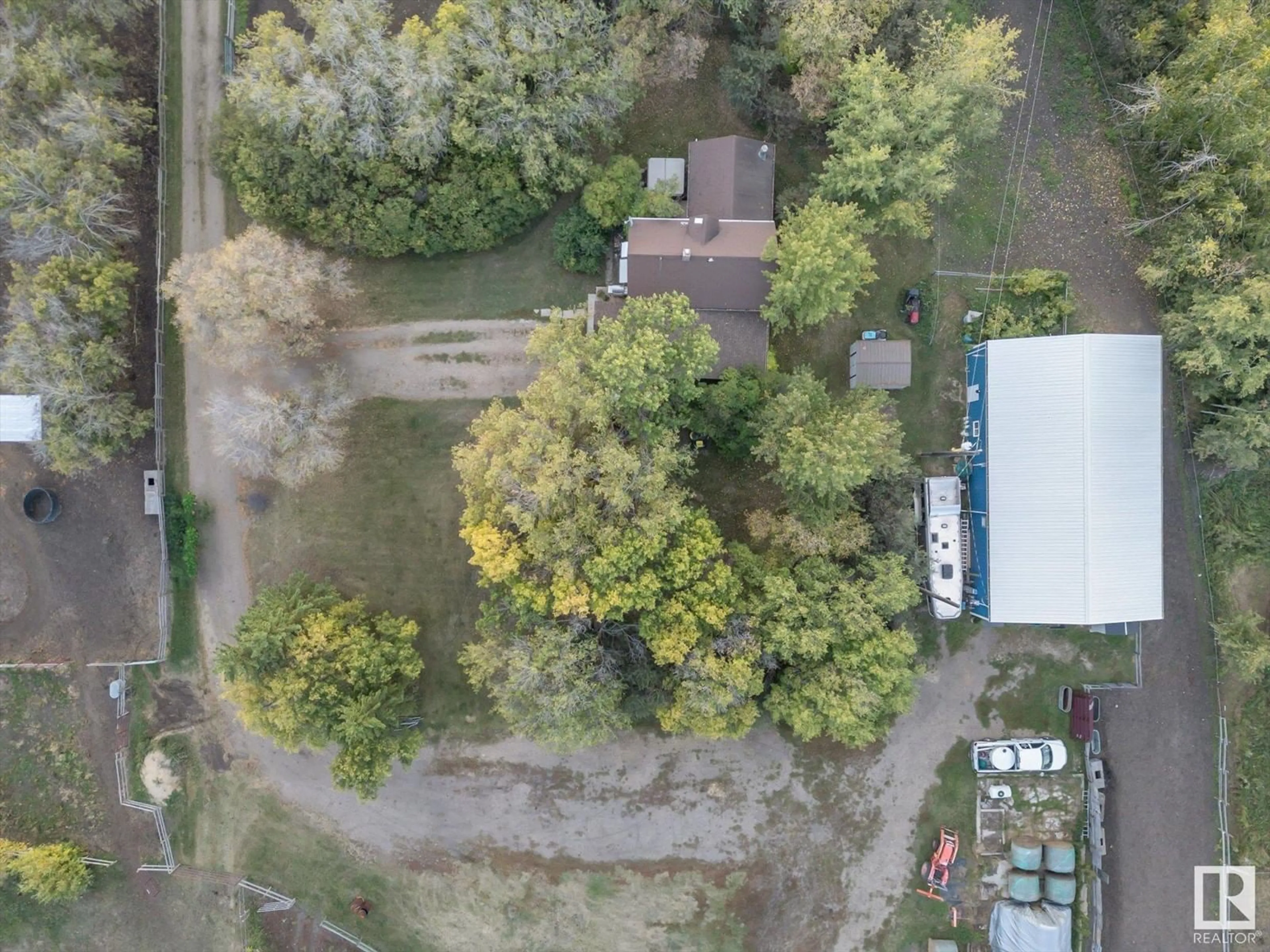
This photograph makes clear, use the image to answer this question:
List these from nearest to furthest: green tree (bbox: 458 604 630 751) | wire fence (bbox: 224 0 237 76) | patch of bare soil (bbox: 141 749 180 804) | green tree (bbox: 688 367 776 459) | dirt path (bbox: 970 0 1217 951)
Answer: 1. green tree (bbox: 458 604 630 751)
2. green tree (bbox: 688 367 776 459)
3. dirt path (bbox: 970 0 1217 951)
4. wire fence (bbox: 224 0 237 76)
5. patch of bare soil (bbox: 141 749 180 804)

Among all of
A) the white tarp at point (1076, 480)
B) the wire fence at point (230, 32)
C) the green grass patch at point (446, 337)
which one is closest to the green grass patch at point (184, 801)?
the green grass patch at point (446, 337)

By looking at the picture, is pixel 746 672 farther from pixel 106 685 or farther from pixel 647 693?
pixel 106 685

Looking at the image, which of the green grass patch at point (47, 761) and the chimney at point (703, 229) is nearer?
the chimney at point (703, 229)

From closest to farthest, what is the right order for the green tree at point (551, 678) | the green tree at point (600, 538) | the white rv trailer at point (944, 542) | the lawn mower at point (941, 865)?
the green tree at point (600, 538) < the green tree at point (551, 678) < the white rv trailer at point (944, 542) < the lawn mower at point (941, 865)

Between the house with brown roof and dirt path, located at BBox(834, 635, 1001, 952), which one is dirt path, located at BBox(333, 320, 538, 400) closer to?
the house with brown roof

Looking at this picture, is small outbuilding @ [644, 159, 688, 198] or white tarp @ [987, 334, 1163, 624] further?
small outbuilding @ [644, 159, 688, 198]

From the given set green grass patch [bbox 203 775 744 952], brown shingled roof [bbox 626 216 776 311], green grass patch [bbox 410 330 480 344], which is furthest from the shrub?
brown shingled roof [bbox 626 216 776 311]

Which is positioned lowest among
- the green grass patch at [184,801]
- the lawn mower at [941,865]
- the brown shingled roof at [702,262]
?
the lawn mower at [941,865]

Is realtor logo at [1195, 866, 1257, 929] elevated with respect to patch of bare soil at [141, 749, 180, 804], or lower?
lower

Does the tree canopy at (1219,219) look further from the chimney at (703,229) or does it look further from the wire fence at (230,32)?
the wire fence at (230,32)
